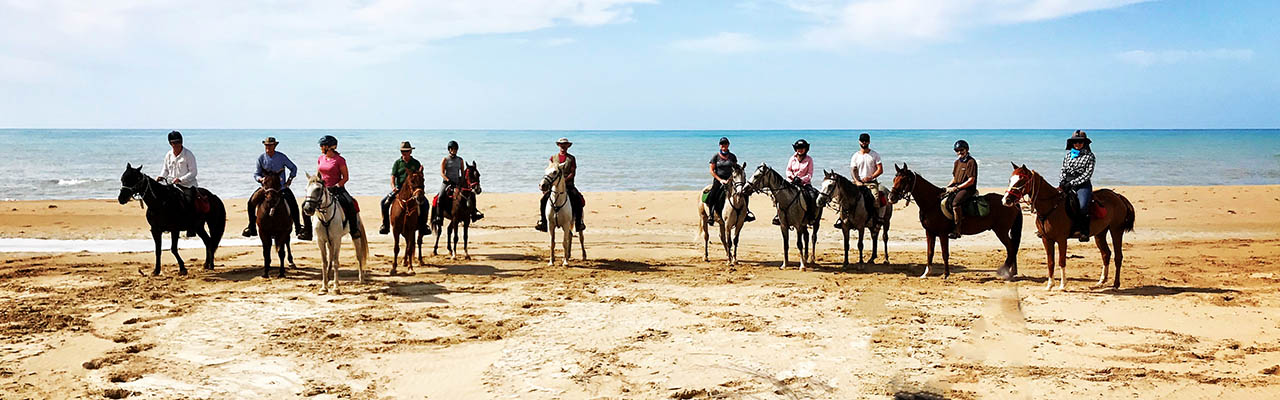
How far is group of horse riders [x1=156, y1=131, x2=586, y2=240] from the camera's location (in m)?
10.4

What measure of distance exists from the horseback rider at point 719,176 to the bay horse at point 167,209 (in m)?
6.85

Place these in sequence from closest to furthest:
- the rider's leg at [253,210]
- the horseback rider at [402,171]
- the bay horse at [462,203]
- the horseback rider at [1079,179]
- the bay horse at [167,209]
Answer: the horseback rider at [1079,179] < the bay horse at [167,209] < the rider's leg at [253,210] < the horseback rider at [402,171] < the bay horse at [462,203]

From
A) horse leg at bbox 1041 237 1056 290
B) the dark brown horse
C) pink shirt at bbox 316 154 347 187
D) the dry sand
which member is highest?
pink shirt at bbox 316 154 347 187

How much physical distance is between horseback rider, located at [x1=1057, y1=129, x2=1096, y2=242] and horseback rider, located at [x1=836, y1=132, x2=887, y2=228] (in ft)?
7.99

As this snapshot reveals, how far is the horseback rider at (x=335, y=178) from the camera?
404 inches

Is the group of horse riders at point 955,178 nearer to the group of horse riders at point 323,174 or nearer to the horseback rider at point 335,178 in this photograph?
the group of horse riders at point 323,174

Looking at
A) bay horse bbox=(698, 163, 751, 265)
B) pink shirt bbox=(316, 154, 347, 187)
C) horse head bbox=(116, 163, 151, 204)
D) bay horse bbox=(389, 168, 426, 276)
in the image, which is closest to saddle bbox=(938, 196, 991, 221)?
bay horse bbox=(698, 163, 751, 265)

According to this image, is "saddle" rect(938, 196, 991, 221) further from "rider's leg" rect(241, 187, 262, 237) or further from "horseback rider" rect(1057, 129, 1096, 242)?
"rider's leg" rect(241, 187, 262, 237)

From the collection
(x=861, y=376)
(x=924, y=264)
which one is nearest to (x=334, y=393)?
(x=861, y=376)

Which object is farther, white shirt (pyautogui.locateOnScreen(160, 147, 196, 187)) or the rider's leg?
white shirt (pyautogui.locateOnScreen(160, 147, 196, 187))

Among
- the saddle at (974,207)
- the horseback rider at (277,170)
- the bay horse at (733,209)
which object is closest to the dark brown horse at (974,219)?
the saddle at (974,207)

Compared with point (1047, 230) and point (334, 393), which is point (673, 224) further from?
point (334, 393)

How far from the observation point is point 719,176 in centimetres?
1252

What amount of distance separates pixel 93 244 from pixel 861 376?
43.8ft
